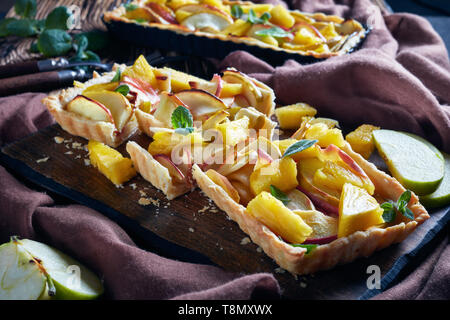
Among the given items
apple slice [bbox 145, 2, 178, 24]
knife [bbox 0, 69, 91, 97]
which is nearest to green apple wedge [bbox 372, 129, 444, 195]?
knife [bbox 0, 69, 91, 97]

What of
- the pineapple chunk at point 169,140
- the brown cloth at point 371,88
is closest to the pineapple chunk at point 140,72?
the pineapple chunk at point 169,140

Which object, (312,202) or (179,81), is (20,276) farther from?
(179,81)

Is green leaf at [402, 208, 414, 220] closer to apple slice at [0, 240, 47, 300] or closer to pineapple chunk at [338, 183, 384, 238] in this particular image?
pineapple chunk at [338, 183, 384, 238]

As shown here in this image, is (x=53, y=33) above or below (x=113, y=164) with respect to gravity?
above

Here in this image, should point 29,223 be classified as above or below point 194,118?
below

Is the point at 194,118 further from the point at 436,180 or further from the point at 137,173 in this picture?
the point at 436,180

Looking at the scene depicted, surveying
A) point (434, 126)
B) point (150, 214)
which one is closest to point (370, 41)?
point (434, 126)

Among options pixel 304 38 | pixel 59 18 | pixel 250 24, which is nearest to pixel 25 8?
pixel 59 18
